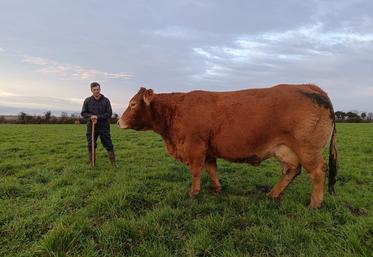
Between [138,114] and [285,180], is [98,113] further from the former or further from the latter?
[285,180]

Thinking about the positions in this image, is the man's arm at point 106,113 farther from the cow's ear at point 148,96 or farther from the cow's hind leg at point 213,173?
the cow's hind leg at point 213,173

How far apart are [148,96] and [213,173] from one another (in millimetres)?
2034

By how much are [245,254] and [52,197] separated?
3912mm

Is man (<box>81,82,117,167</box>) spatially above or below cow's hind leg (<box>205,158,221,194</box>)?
above

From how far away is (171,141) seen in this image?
678cm

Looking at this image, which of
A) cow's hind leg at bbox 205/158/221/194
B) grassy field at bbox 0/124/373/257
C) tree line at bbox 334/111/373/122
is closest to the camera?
grassy field at bbox 0/124/373/257

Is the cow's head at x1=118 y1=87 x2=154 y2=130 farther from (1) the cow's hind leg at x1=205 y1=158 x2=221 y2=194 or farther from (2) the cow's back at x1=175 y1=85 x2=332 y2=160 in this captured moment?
(1) the cow's hind leg at x1=205 y1=158 x2=221 y2=194

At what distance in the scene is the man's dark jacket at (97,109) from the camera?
9.78 meters

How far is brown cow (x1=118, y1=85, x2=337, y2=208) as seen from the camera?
18.1 feet

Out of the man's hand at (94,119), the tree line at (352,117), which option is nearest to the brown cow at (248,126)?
the man's hand at (94,119)

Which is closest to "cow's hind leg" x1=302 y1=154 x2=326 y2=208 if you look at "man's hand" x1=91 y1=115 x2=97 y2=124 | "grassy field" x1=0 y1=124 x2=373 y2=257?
"grassy field" x1=0 y1=124 x2=373 y2=257

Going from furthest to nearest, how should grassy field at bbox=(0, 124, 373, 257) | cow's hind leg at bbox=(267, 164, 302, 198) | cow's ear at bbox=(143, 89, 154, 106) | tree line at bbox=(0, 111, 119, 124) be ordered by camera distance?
tree line at bbox=(0, 111, 119, 124)
cow's ear at bbox=(143, 89, 154, 106)
cow's hind leg at bbox=(267, 164, 302, 198)
grassy field at bbox=(0, 124, 373, 257)

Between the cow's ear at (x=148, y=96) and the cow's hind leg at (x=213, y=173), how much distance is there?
169 centimetres

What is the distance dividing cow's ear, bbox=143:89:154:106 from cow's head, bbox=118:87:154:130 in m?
0.05
